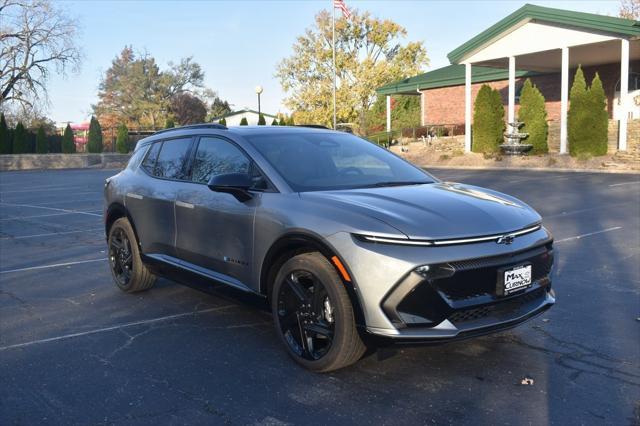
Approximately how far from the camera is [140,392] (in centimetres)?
392

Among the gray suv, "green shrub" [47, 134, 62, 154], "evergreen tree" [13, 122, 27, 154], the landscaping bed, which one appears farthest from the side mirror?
"green shrub" [47, 134, 62, 154]

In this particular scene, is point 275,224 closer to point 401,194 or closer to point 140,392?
point 401,194

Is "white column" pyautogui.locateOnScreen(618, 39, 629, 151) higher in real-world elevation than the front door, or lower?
higher

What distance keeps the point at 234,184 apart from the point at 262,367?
4.30 feet

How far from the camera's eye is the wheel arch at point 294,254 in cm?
384

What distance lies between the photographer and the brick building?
25281mm

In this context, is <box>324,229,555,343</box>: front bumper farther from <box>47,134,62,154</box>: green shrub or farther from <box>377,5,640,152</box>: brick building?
<box>47,134,62,154</box>: green shrub

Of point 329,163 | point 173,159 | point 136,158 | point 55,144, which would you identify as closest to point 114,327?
point 173,159

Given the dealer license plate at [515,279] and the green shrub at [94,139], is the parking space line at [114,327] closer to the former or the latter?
the dealer license plate at [515,279]

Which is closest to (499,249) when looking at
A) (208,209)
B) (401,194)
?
(401,194)

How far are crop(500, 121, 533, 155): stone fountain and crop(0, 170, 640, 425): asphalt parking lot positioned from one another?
20751 millimetres

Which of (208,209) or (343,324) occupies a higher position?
(208,209)

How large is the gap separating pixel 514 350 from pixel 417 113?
43.7 meters

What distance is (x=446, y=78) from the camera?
38.0m
